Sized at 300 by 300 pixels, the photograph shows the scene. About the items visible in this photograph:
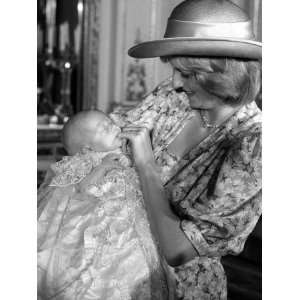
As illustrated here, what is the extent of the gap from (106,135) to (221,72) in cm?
24

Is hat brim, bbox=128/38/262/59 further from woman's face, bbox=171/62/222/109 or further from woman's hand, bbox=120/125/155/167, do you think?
woman's hand, bbox=120/125/155/167

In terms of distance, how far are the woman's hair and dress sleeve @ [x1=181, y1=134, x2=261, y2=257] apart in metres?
0.12

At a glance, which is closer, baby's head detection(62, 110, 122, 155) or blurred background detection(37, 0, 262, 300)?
baby's head detection(62, 110, 122, 155)

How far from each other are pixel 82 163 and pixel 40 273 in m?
0.23

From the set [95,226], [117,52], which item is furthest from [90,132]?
[117,52]

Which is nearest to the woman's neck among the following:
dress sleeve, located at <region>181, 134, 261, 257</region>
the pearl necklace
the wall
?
the pearl necklace

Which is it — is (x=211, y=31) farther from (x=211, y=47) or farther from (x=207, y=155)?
(x=207, y=155)

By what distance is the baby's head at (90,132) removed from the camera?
1.13 metres

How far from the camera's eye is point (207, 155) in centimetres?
115

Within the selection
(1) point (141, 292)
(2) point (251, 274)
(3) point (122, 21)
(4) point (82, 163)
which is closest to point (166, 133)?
(4) point (82, 163)

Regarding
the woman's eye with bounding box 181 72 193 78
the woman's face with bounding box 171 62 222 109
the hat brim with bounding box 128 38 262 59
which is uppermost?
the hat brim with bounding box 128 38 262 59

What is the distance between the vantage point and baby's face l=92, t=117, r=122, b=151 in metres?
1.14
